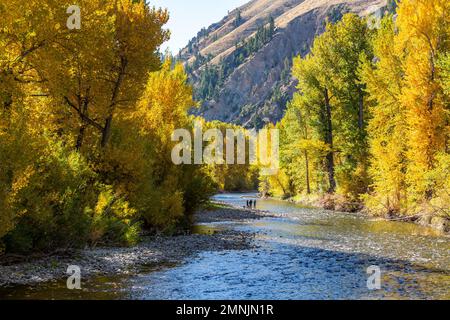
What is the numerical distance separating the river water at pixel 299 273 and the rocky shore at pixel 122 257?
3.01 ft

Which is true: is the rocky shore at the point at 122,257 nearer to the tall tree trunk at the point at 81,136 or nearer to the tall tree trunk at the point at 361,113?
the tall tree trunk at the point at 81,136

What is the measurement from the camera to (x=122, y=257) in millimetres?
20484

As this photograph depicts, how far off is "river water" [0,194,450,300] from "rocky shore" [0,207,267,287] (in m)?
0.92

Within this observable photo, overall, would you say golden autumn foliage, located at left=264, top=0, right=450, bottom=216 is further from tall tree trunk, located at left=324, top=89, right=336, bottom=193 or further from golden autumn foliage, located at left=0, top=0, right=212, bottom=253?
golden autumn foliage, located at left=0, top=0, right=212, bottom=253

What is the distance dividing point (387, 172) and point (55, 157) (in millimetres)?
28840

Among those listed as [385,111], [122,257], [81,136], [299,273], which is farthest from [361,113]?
[122,257]

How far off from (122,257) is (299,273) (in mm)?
7892

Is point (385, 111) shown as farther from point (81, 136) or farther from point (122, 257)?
point (122, 257)

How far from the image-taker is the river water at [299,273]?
14719 mm

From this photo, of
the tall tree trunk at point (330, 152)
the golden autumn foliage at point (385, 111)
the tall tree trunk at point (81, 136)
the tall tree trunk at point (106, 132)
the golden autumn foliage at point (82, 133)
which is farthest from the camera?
the tall tree trunk at point (330, 152)

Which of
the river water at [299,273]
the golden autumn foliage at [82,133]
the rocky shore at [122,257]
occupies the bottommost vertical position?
the river water at [299,273]

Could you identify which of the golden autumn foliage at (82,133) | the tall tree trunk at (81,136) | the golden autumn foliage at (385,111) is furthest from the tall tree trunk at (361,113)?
the tall tree trunk at (81,136)

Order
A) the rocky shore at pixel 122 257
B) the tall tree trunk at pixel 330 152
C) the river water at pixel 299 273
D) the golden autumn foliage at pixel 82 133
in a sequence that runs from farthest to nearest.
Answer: the tall tree trunk at pixel 330 152
the golden autumn foliage at pixel 82 133
the rocky shore at pixel 122 257
the river water at pixel 299 273

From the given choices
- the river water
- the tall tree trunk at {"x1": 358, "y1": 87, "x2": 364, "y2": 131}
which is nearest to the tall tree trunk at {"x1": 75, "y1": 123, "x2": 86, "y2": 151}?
the river water
